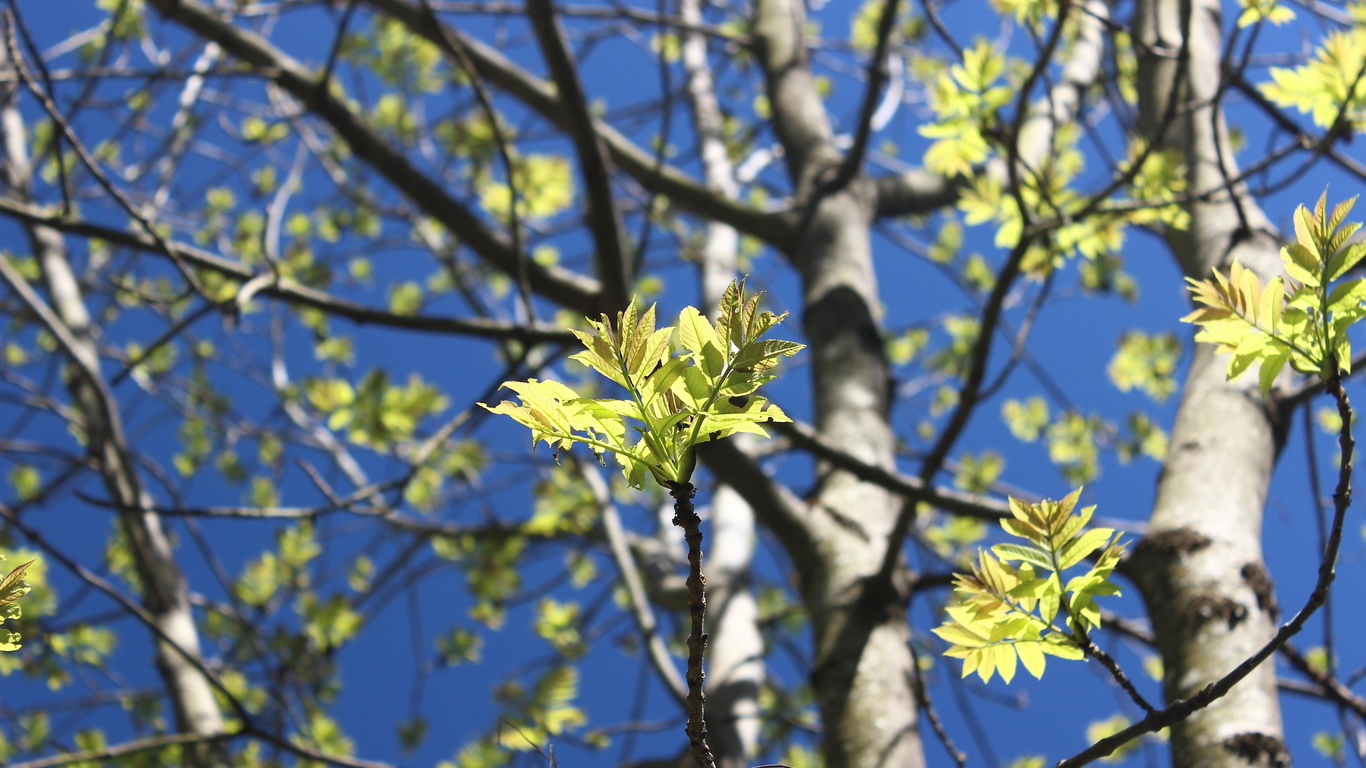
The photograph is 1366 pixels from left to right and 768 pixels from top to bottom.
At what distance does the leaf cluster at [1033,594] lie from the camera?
71cm

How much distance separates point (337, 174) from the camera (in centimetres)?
373

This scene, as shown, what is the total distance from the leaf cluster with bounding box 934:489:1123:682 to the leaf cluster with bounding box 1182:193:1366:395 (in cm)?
19

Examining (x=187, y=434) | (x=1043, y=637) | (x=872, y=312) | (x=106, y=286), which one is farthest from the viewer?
(x=187, y=434)

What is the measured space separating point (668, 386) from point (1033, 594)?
14.4 inches

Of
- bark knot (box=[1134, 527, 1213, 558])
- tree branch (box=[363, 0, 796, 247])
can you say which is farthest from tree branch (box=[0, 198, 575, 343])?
bark knot (box=[1134, 527, 1213, 558])

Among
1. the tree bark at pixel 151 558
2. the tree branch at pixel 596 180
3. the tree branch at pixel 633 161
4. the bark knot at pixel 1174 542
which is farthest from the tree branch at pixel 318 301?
the bark knot at pixel 1174 542

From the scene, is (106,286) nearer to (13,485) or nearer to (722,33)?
(13,485)

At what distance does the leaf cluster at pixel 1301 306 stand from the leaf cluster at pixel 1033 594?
19cm

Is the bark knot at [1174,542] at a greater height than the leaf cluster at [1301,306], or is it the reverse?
the bark knot at [1174,542]

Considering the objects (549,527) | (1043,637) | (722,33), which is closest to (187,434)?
(549,527)

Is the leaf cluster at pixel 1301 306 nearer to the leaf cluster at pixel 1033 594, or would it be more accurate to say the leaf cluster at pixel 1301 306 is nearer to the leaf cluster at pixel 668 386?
the leaf cluster at pixel 1033 594

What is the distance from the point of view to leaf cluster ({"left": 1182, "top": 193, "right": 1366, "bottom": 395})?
0.67 meters

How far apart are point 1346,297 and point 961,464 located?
10.6ft

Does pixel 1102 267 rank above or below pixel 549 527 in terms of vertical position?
above
